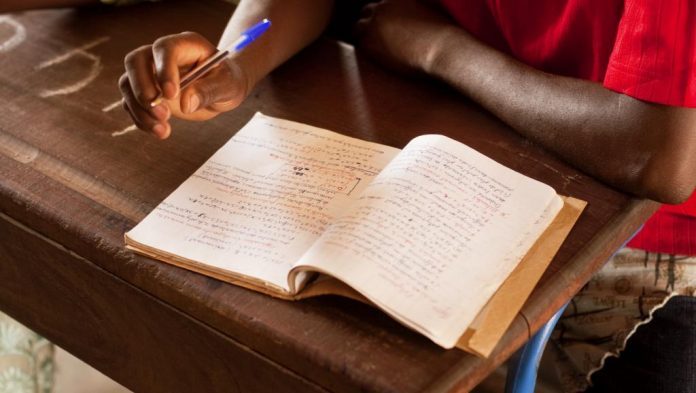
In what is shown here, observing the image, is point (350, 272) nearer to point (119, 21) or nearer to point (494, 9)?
point (494, 9)

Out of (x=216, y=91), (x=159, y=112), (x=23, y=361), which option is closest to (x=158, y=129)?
(x=159, y=112)

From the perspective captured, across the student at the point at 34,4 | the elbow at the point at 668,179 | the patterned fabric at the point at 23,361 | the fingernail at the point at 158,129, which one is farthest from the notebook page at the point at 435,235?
the patterned fabric at the point at 23,361

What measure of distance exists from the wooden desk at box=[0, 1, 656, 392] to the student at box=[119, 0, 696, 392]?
0.11 ft

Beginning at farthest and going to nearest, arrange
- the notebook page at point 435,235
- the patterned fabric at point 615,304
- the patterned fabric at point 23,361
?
the patterned fabric at point 23,361 < the patterned fabric at point 615,304 < the notebook page at point 435,235

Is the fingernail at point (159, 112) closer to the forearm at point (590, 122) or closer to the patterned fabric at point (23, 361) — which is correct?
the forearm at point (590, 122)

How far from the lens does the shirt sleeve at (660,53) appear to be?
2.95ft

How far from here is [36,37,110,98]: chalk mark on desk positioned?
117cm

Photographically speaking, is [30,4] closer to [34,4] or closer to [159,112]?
[34,4]

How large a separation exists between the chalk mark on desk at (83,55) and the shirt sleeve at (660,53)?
0.74 metres

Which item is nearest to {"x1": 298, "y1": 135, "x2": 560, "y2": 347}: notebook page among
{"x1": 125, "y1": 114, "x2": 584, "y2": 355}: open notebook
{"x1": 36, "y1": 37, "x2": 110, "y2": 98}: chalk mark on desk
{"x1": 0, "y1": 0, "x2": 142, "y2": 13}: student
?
{"x1": 125, "y1": 114, "x2": 584, "y2": 355}: open notebook

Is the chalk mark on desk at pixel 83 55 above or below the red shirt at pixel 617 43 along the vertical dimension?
below

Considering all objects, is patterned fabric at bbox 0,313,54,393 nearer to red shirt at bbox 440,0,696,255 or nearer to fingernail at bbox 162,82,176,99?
fingernail at bbox 162,82,176,99

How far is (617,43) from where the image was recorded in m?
0.95

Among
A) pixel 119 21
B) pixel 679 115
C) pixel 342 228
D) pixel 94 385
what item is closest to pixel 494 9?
pixel 679 115
